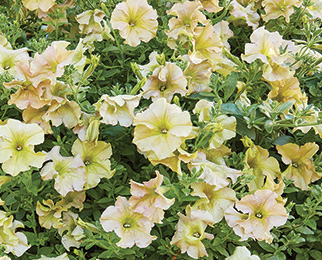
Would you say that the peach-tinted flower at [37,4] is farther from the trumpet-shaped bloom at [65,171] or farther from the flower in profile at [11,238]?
the flower in profile at [11,238]

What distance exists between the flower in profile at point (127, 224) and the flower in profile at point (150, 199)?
0.10ft

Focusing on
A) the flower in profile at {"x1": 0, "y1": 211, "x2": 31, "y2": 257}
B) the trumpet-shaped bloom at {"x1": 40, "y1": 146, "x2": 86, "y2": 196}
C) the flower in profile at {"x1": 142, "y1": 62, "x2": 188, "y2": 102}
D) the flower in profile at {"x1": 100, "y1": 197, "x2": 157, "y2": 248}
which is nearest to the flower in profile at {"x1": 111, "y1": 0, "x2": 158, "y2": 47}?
the flower in profile at {"x1": 142, "y1": 62, "x2": 188, "y2": 102}

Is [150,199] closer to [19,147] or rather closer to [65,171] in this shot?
[65,171]

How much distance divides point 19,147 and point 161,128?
0.38 m

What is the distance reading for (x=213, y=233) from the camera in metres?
1.26

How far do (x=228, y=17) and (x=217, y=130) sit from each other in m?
0.71

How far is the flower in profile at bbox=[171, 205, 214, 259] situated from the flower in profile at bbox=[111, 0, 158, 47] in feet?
1.90

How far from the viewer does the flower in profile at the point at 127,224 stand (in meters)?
1.12

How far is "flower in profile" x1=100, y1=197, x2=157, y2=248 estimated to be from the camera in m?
1.12

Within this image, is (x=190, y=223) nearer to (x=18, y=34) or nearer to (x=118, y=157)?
(x=118, y=157)

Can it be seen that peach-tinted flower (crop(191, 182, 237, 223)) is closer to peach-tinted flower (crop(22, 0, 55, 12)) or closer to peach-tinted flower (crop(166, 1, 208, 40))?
peach-tinted flower (crop(166, 1, 208, 40))

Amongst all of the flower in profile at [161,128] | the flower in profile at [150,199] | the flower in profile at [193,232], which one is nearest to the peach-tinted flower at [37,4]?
the flower in profile at [161,128]

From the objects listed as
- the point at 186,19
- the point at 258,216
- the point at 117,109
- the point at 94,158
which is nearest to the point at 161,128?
the point at 117,109

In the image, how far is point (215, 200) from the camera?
3.95ft
